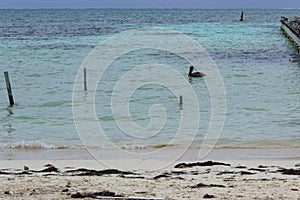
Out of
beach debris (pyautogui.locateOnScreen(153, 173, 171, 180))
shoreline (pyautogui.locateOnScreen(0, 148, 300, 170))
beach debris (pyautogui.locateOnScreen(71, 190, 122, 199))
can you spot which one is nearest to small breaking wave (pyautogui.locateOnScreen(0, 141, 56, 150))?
shoreline (pyautogui.locateOnScreen(0, 148, 300, 170))

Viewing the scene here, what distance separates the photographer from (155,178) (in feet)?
29.6

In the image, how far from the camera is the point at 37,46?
47.6 metres

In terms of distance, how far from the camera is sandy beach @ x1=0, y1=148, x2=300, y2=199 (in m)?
7.66

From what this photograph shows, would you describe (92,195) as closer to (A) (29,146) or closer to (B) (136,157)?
(B) (136,157)

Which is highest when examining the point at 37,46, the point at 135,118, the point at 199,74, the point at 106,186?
the point at 37,46

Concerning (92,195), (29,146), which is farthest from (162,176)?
(29,146)

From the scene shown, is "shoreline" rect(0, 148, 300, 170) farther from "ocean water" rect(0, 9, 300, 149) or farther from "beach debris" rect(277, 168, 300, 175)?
"beach debris" rect(277, 168, 300, 175)

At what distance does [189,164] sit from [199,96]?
11066 mm

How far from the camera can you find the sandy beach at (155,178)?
7.66m

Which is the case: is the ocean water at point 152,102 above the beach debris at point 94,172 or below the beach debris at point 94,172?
above

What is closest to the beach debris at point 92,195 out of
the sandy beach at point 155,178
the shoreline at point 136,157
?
the sandy beach at point 155,178

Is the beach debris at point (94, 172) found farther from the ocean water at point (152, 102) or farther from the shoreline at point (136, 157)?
the ocean water at point (152, 102)

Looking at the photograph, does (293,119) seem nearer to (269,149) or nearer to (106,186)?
(269,149)

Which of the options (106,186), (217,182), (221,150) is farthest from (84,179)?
(221,150)
